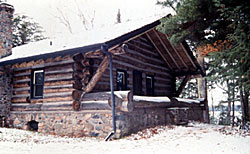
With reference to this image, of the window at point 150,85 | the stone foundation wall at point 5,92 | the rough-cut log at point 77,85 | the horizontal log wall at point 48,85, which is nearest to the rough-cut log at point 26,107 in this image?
the horizontal log wall at point 48,85

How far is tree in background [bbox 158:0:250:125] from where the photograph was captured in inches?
280

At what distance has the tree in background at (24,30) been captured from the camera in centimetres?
2910

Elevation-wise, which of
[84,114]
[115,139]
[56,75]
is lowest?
[115,139]

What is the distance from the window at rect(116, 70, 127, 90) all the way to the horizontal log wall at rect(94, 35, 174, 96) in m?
0.21

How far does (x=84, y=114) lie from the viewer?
10328mm

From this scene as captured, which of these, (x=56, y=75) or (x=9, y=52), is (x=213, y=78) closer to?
(x=56, y=75)

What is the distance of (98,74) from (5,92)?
6234 mm

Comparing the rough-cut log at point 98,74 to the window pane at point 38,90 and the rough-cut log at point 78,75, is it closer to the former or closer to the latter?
the rough-cut log at point 78,75

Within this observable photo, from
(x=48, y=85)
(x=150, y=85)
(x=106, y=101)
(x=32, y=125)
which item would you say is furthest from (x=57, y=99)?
(x=150, y=85)

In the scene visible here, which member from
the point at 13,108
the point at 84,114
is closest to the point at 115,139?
the point at 84,114

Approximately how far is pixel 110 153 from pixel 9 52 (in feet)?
35.5

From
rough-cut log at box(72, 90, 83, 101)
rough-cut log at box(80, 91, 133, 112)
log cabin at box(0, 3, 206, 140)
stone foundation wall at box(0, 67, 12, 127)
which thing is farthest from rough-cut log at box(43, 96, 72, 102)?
stone foundation wall at box(0, 67, 12, 127)

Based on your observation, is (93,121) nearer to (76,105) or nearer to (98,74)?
(76,105)

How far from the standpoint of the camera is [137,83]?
46.5ft
